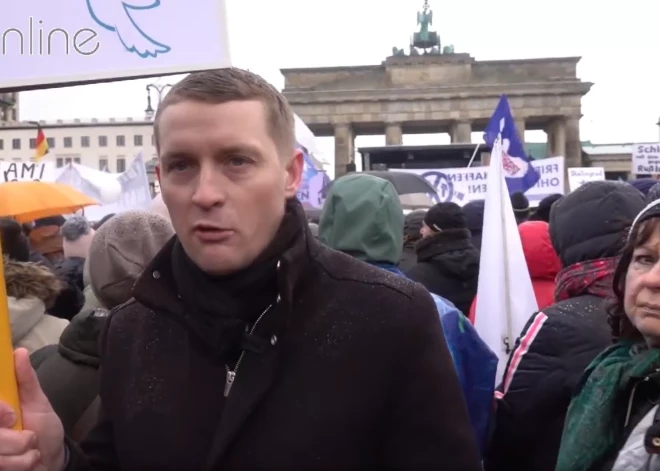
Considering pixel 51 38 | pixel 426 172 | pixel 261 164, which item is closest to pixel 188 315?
pixel 261 164

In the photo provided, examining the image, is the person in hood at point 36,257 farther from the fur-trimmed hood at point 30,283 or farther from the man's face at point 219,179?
the man's face at point 219,179

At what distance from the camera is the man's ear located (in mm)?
1761

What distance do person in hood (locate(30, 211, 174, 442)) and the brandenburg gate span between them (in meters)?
41.6

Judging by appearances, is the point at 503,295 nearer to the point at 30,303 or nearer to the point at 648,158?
the point at 30,303

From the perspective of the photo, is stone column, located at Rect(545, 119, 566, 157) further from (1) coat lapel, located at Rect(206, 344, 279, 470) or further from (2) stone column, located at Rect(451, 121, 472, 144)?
(1) coat lapel, located at Rect(206, 344, 279, 470)

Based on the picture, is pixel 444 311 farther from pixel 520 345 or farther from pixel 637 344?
pixel 637 344

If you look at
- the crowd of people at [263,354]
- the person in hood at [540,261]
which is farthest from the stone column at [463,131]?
the crowd of people at [263,354]

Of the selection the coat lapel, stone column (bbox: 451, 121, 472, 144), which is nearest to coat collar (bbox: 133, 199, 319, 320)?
the coat lapel

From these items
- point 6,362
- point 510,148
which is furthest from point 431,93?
point 6,362

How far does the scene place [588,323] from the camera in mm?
2633

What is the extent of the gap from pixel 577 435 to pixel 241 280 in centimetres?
93

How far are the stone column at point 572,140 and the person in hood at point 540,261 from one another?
42.8m

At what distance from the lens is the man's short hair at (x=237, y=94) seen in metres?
1.62

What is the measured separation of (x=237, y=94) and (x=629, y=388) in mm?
1097
